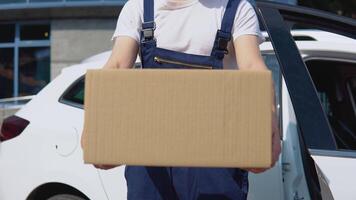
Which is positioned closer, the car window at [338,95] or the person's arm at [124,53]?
the person's arm at [124,53]

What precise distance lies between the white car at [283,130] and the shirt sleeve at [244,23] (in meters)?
0.51

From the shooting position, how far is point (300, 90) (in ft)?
8.80

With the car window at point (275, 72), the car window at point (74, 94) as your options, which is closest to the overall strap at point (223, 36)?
the car window at point (275, 72)

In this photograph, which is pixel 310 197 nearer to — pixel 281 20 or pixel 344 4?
pixel 281 20

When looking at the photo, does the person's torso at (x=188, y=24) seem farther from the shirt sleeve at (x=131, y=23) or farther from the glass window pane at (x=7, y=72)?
the glass window pane at (x=7, y=72)

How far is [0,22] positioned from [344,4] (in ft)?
24.9

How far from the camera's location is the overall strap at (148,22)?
2240 millimetres

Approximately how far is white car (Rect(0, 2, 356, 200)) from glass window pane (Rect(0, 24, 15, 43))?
426 inches

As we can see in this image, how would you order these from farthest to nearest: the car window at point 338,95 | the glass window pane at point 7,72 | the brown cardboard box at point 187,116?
the glass window pane at point 7,72 → the car window at point 338,95 → the brown cardboard box at point 187,116

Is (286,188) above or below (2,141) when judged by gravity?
below

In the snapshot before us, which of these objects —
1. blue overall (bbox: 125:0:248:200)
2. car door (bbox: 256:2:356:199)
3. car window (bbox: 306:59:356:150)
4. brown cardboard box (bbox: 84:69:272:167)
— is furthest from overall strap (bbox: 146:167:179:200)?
car window (bbox: 306:59:356:150)

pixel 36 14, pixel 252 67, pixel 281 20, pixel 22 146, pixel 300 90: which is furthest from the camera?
pixel 36 14

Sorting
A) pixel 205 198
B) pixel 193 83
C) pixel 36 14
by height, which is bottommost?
pixel 205 198

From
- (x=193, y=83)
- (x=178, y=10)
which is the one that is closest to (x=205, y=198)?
(x=193, y=83)
